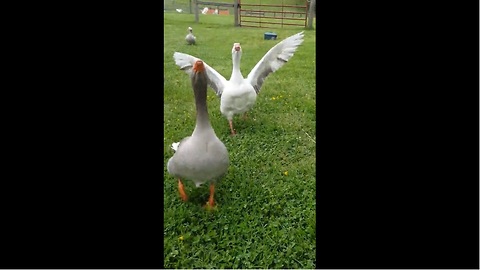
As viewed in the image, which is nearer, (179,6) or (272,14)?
(179,6)

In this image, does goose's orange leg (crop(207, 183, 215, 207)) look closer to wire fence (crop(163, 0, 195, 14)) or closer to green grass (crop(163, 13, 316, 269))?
green grass (crop(163, 13, 316, 269))

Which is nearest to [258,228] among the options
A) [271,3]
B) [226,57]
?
[271,3]

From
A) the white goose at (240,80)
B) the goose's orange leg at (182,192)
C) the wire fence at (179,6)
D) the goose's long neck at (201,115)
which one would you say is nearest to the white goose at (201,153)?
the goose's long neck at (201,115)

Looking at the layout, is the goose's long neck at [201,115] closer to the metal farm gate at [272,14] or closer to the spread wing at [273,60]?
the metal farm gate at [272,14]

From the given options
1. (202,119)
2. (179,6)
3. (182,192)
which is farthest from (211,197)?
(179,6)

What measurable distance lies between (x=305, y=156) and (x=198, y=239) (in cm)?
82

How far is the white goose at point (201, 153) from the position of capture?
1544mm

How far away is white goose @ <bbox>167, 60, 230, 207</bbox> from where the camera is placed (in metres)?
1.54

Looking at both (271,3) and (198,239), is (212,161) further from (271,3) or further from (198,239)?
(271,3)

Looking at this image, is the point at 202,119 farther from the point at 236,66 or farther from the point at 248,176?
the point at 236,66

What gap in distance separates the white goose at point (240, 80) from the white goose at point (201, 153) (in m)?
0.75

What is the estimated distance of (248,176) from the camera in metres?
1.92

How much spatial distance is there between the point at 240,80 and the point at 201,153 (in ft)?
3.16

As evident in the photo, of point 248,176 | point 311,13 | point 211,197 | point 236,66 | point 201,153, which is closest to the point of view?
point 311,13
